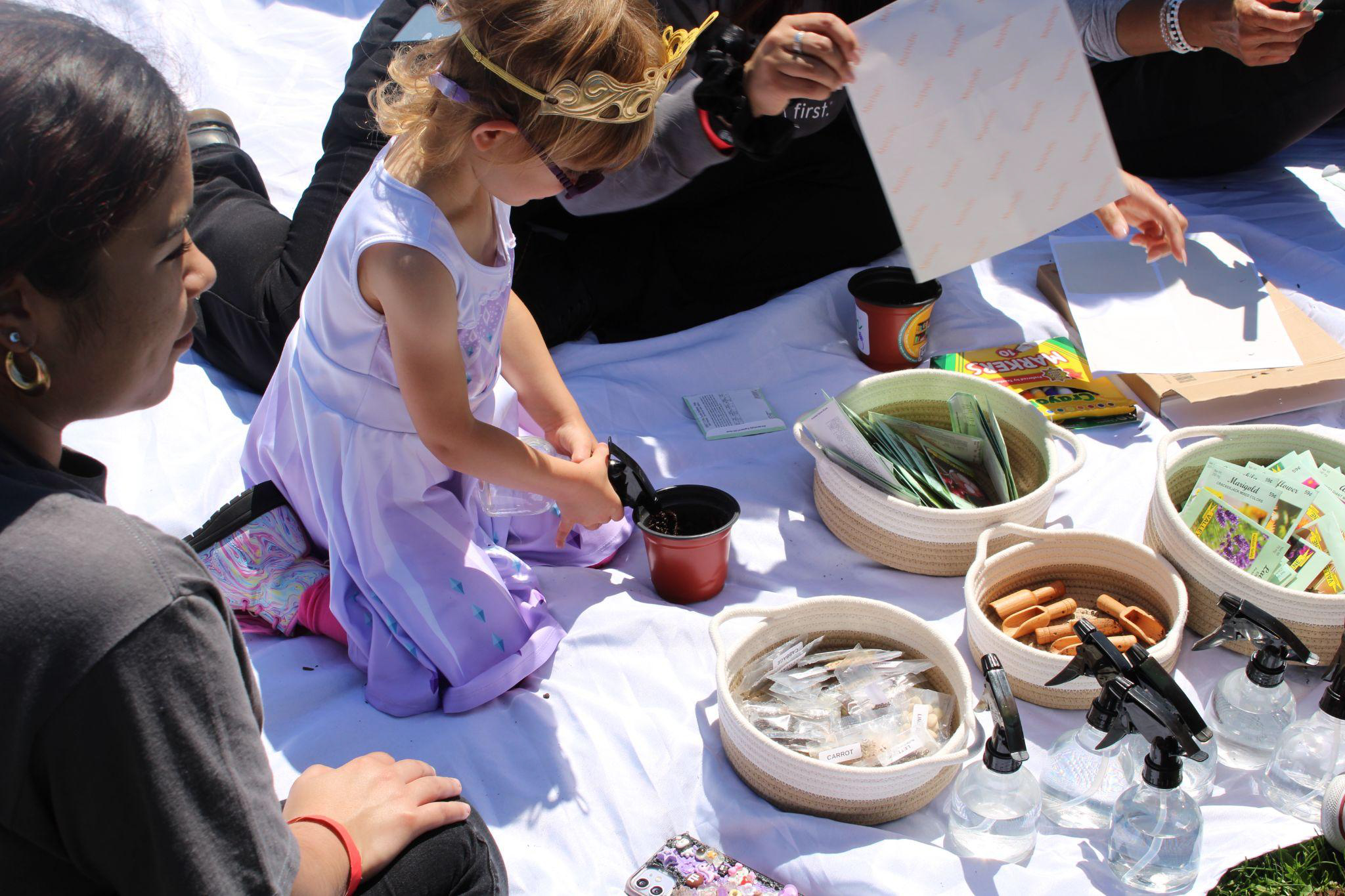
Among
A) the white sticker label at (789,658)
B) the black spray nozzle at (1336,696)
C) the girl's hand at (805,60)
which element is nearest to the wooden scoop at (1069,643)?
the black spray nozzle at (1336,696)

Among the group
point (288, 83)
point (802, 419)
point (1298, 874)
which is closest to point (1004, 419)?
point (802, 419)

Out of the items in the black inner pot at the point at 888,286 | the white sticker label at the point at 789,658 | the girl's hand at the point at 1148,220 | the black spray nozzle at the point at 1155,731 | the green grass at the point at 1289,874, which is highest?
the girl's hand at the point at 1148,220

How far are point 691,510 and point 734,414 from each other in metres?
0.42

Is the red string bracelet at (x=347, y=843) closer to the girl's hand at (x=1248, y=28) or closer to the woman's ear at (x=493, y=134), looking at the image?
the woman's ear at (x=493, y=134)

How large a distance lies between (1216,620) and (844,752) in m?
0.56

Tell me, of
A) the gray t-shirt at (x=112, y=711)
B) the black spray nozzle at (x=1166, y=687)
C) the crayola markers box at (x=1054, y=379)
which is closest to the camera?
the gray t-shirt at (x=112, y=711)

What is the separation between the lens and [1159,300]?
1941mm

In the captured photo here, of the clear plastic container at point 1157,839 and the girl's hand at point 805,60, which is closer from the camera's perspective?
the clear plastic container at point 1157,839

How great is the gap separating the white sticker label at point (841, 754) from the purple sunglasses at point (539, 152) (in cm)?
75

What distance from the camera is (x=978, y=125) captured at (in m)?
1.44

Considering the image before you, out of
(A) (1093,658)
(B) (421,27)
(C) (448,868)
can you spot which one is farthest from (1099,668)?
(B) (421,27)

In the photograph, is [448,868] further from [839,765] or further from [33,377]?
[33,377]

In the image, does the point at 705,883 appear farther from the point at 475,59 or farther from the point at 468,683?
the point at 475,59

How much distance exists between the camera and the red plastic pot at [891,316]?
74.6 inches
